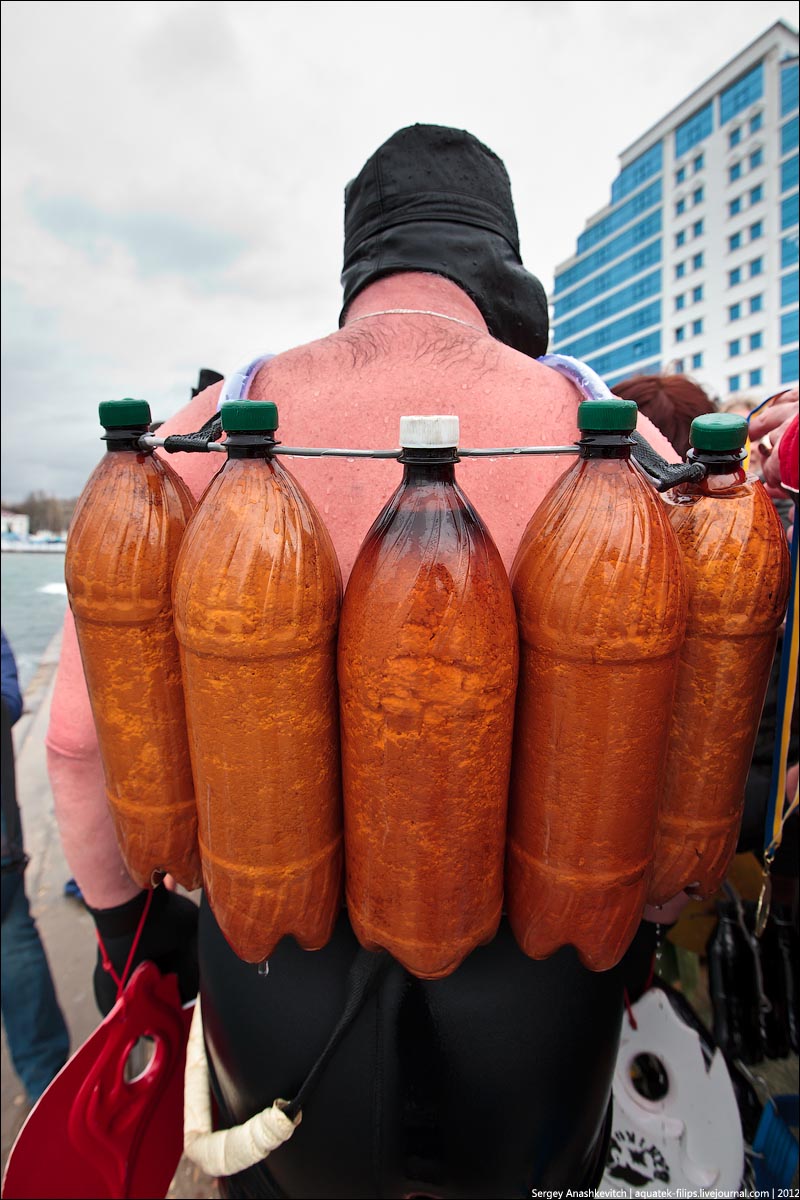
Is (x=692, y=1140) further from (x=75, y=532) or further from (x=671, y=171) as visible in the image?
(x=671, y=171)

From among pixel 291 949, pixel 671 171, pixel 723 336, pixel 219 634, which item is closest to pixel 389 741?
pixel 219 634

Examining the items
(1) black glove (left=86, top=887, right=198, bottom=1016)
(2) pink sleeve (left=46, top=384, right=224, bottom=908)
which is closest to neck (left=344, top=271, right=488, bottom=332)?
(2) pink sleeve (left=46, top=384, right=224, bottom=908)

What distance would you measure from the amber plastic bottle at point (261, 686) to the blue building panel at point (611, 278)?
49358mm

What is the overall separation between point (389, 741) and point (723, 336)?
137ft

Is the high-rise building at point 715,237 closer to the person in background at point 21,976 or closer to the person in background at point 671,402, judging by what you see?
the person in background at point 671,402

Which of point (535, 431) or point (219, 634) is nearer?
point (219, 634)

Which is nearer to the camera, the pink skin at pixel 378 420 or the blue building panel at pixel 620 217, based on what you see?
the pink skin at pixel 378 420

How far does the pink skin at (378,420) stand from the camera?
104 centimetres

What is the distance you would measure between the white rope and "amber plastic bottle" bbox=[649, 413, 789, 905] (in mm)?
721

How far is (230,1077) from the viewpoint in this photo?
116 centimetres

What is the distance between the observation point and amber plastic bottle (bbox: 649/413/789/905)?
2.74 ft

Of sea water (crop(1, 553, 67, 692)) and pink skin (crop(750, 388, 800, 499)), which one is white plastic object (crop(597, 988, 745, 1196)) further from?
sea water (crop(1, 553, 67, 692))

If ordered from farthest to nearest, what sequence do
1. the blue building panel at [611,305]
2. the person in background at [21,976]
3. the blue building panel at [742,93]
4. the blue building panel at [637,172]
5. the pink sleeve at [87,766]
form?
the blue building panel at [611,305]
the blue building panel at [637,172]
the blue building panel at [742,93]
the person in background at [21,976]
the pink sleeve at [87,766]

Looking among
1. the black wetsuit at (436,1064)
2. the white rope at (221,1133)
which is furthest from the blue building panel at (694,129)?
the white rope at (221,1133)
